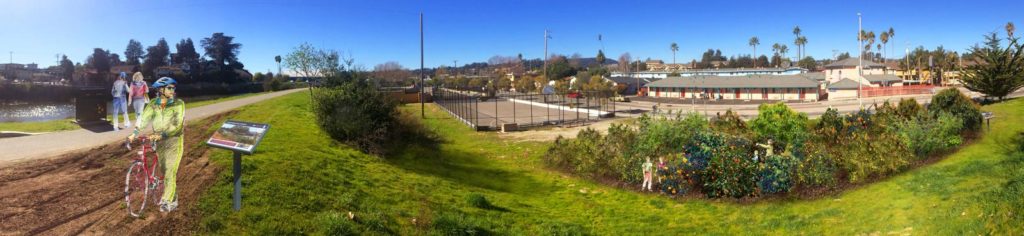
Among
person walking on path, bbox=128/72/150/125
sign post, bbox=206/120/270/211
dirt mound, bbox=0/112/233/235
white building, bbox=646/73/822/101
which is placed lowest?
dirt mound, bbox=0/112/233/235

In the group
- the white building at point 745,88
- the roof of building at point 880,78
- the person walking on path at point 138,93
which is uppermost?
the roof of building at point 880,78

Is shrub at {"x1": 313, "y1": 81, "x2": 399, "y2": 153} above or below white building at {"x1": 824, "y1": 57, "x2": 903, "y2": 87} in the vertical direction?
below

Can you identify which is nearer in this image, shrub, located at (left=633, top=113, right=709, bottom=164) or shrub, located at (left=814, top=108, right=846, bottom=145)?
shrub, located at (left=633, top=113, right=709, bottom=164)

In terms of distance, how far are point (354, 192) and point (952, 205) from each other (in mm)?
11292

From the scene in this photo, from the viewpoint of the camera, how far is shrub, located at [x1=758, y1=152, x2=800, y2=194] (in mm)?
13086

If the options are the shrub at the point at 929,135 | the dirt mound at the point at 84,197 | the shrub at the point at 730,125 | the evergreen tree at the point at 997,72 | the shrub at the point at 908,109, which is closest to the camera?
the dirt mound at the point at 84,197

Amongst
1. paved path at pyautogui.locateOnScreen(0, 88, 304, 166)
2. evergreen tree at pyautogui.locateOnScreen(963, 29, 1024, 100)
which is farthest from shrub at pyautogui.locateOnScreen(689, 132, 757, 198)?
evergreen tree at pyautogui.locateOnScreen(963, 29, 1024, 100)

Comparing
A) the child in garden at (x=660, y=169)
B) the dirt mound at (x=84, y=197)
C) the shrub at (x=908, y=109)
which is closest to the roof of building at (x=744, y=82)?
the shrub at (x=908, y=109)

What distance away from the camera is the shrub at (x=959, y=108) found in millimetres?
18938

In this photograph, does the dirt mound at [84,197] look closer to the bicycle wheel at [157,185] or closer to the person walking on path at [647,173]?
the bicycle wheel at [157,185]

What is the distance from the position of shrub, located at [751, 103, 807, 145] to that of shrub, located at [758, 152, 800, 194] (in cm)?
548

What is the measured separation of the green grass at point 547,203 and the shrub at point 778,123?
15.8ft

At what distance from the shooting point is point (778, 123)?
64.3ft

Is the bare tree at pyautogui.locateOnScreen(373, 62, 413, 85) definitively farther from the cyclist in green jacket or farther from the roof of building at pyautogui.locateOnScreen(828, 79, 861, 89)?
the cyclist in green jacket
